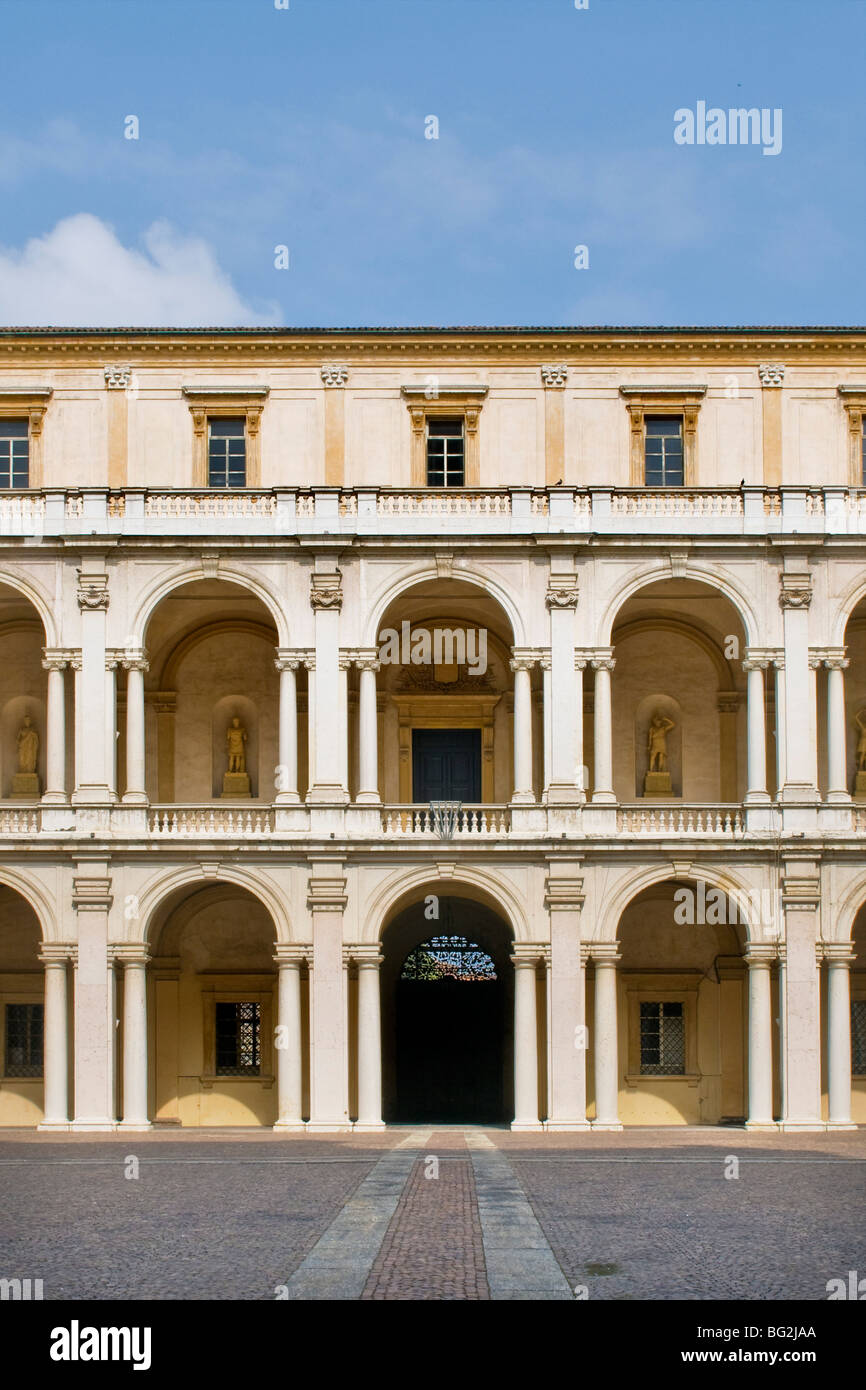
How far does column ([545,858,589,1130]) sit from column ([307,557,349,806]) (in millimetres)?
4540

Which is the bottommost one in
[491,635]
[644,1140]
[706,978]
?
[644,1140]

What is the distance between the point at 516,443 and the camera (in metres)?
36.2

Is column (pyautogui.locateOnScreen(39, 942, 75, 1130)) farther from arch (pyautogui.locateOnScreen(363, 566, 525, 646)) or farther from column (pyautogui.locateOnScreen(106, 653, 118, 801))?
arch (pyautogui.locateOnScreen(363, 566, 525, 646))

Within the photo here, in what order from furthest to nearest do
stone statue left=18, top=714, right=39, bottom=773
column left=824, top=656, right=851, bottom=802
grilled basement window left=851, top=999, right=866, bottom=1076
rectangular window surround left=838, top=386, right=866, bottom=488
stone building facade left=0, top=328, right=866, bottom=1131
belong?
stone statue left=18, top=714, right=39, bottom=773 → rectangular window surround left=838, top=386, right=866, bottom=488 → grilled basement window left=851, top=999, right=866, bottom=1076 → column left=824, top=656, right=851, bottom=802 → stone building facade left=0, top=328, right=866, bottom=1131

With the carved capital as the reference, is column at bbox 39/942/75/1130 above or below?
below

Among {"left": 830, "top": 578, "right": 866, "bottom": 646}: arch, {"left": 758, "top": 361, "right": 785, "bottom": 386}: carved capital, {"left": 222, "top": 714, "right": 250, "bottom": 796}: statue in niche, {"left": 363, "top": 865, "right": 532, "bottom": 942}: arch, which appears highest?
{"left": 758, "top": 361, "right": 785, "bottom": 386}: carved capital

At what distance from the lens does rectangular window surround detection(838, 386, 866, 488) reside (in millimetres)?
36031

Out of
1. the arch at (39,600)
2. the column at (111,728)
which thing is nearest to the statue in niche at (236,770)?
the column at (111,728)

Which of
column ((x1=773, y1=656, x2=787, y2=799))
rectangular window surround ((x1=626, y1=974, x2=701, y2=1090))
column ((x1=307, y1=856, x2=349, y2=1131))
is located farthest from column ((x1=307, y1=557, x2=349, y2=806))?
column ((x1=773, y1=656, x2=787, y2=799))
